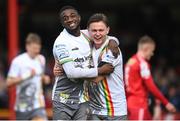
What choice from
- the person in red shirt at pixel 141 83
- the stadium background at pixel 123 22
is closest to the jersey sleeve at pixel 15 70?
the person in red shirt at pixel 141 83

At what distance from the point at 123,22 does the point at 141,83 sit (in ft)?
25.1

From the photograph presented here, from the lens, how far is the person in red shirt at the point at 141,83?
12125 mm

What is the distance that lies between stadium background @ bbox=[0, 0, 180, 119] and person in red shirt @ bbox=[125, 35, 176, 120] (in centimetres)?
549

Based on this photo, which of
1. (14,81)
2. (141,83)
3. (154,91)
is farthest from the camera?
(14,81)

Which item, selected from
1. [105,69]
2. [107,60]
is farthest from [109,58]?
[105,69]

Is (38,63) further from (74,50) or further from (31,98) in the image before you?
(74,50)

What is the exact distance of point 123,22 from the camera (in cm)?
1981

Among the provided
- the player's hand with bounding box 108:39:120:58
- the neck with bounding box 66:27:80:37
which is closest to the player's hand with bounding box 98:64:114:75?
the player's hand with bounding box 108:39:120:58

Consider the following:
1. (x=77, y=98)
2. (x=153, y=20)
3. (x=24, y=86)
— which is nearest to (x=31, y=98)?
(x=24, y=86)

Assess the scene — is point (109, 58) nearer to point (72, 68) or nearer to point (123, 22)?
point (72, 68)

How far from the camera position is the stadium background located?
745 inches

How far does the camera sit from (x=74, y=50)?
9211 millimetres

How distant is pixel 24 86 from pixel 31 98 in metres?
0.22

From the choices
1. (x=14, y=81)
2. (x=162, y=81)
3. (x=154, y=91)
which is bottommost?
(x=154, y=91)
